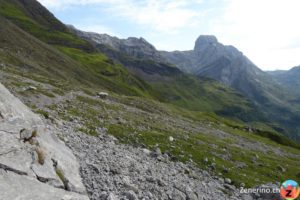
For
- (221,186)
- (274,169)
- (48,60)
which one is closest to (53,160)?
(221,186)

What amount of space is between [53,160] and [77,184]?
2065mm

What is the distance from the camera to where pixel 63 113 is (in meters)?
39.6

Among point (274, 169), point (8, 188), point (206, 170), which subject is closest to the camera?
point (8, 188)

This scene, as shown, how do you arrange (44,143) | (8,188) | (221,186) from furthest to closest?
(221,186)
(44,143)
(8,188)

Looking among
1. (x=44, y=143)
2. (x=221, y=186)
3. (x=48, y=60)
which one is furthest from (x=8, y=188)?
(x=48, y=60)

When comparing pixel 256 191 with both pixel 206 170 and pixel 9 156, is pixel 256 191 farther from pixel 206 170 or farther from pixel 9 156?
pixel 9 156

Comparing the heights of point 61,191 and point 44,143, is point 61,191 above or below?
below

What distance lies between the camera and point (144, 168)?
25.7 metres

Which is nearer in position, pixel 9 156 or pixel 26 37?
pixel 9 156

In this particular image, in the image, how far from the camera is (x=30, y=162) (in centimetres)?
1645

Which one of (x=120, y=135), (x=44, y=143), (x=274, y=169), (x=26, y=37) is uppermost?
(x=26, y=37)

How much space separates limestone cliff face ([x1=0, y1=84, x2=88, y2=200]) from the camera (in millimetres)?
14633

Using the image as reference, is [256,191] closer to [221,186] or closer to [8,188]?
[221,186]

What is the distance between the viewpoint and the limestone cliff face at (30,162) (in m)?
14.6
